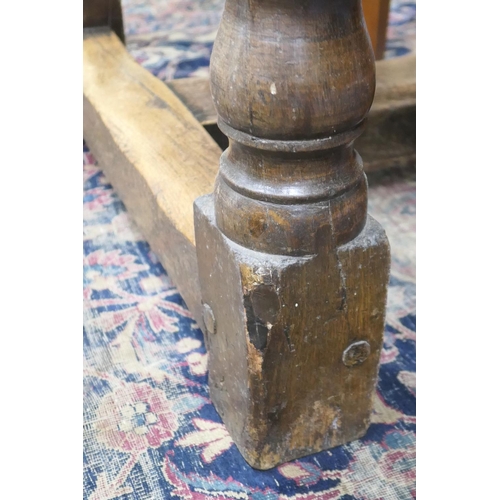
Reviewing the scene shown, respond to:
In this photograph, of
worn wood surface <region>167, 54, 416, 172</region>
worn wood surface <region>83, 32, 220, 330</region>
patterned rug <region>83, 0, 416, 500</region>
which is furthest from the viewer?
worn wood surface <region>167, 54, 416, 172</region>

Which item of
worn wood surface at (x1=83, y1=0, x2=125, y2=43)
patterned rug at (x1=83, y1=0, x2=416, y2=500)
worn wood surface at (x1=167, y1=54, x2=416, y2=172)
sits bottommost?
patterned rug at (x1=83, y1=0, x2=416, y2=500)

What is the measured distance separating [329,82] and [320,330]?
13.4 inches

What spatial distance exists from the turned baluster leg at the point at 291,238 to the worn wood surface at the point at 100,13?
1.29 meters

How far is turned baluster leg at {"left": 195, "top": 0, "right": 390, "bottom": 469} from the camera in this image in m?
0.75

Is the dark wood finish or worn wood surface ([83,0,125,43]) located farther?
the dark wood finish

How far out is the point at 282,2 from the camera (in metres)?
0.73

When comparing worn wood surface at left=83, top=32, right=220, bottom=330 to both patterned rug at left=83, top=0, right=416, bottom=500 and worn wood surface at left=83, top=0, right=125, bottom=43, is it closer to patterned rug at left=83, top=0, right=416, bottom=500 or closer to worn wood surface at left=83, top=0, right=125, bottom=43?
patterned rug at left=83, top=0, right=416, bottom=500

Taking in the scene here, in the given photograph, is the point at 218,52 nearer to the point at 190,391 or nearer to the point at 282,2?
the point at 282,2

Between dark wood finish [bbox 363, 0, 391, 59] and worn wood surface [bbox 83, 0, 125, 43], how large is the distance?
0.78 meters

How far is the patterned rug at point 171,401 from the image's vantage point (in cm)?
100

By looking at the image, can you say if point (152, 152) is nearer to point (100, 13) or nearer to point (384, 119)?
point (384, 119)

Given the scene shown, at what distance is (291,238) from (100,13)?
1.47m

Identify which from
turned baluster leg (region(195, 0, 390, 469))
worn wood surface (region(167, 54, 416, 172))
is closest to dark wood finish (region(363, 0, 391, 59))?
worn wood surface (region(167, 54, 416, 172))

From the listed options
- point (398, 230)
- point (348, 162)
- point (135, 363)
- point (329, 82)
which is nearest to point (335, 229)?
point (348, 162)
